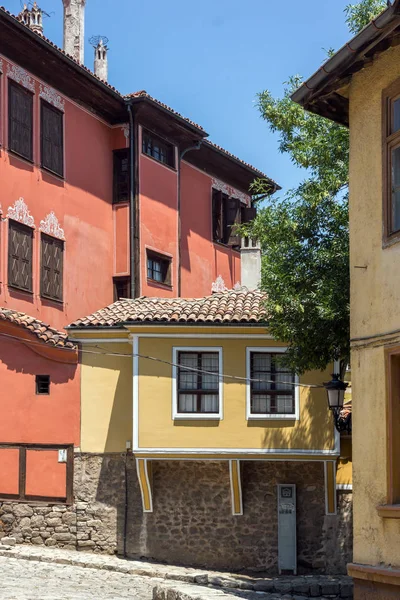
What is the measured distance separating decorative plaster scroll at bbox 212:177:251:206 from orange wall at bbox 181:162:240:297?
0.46 metres

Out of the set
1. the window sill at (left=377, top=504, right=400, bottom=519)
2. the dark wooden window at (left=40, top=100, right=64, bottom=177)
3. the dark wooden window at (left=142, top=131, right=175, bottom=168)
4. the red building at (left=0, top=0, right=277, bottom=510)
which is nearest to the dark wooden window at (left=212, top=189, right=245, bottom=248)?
the red building at (left=0, top=0, right=277, bottom=510)

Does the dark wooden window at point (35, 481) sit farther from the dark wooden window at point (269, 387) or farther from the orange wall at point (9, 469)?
the dark wooden window at point (269, 387)

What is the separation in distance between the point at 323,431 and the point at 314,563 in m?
2.86

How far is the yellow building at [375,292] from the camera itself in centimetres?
1265

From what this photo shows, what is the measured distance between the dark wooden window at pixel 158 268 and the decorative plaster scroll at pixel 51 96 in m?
4.94

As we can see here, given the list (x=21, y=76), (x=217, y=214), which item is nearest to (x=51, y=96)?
(x=21, y=76)

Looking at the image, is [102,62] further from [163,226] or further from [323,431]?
[323,431]

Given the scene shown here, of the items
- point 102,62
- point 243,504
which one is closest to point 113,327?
point 243,504

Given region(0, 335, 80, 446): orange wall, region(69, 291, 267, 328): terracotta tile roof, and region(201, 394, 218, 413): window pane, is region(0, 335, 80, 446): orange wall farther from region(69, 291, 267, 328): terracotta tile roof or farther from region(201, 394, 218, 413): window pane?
region(201, 394, 218, 413): window pane

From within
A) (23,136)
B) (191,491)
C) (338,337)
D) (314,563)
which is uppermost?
(23,136)

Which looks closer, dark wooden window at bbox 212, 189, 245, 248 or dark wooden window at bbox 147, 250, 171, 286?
dark wooden window at bbox 147, 250, 171, 286

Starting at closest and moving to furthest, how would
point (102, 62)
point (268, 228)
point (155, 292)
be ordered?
point (268, 228), point (155, 292), point (102, 62)

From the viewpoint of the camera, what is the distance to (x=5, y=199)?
88.6 feet

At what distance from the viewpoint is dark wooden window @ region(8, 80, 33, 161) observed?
27.2 m
